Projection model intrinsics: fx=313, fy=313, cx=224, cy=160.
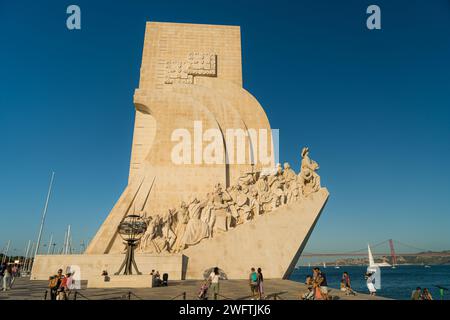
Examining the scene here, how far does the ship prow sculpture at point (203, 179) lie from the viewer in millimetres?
9812

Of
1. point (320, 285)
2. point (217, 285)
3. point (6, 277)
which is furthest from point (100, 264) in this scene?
point (320, 285)

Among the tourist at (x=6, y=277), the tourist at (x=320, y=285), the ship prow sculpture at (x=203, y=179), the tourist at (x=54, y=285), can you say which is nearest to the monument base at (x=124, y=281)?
the ship prow sculpture at (x=203, y=179)

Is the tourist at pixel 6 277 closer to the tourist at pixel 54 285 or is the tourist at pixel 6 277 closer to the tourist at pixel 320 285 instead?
the tourist at pixel 54 285

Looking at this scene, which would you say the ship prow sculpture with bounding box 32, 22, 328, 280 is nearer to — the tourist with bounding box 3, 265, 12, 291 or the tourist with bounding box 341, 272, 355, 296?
the tourist with bounding box 3, 265, 12, 291

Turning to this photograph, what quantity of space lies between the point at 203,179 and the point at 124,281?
23.8ft

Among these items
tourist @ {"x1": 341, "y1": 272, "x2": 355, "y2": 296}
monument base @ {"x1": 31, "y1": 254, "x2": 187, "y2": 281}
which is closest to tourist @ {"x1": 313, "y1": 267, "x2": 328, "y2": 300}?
tourist @ {"x1": 341, "y1": 272, "x2": 355, "y2": 296}

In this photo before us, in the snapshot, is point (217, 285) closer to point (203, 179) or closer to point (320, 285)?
point (320, 285)

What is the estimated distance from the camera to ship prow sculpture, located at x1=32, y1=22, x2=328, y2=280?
9812mm

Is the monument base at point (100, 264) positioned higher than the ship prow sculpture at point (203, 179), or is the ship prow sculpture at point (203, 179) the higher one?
the ship prow sculpture at point (203, 179)

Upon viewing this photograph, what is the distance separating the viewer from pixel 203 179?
540 inches

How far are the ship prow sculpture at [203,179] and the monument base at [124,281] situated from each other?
3.28 feet

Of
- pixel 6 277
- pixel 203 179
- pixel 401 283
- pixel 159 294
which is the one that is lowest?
pixel 401 283

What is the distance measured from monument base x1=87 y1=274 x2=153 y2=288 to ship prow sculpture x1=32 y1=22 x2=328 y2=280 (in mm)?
1000
